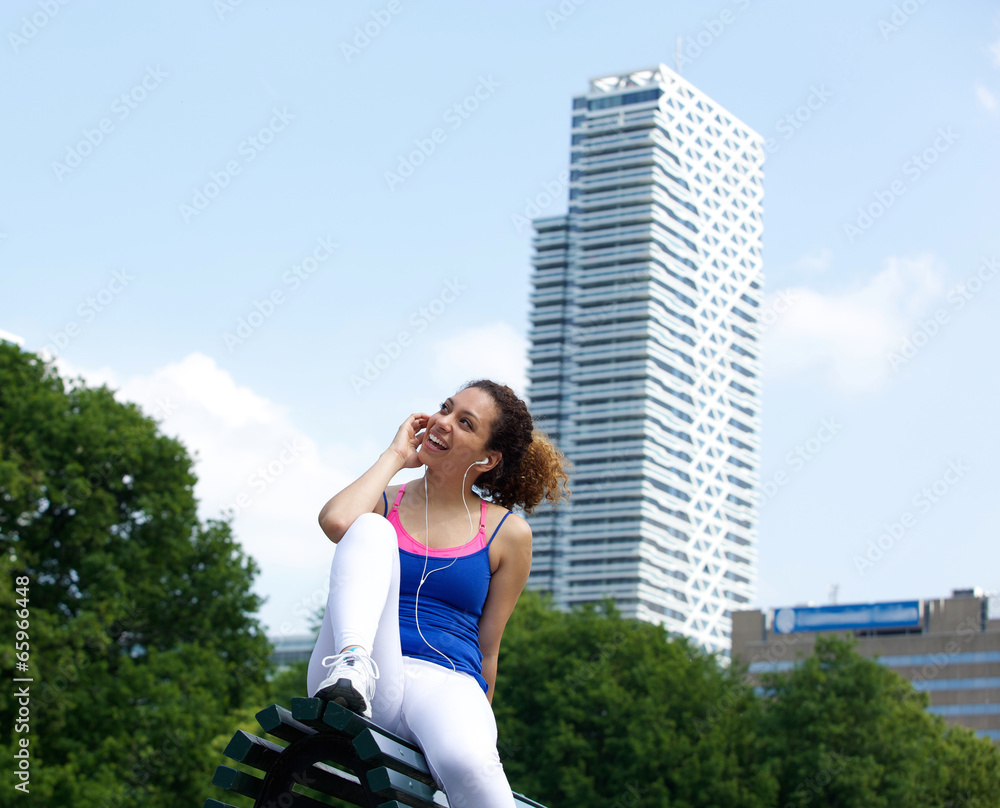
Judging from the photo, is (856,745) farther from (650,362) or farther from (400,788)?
(650,362)

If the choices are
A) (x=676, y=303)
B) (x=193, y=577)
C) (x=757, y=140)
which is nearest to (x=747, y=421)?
(x=676, y=303)

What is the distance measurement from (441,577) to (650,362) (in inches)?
5555

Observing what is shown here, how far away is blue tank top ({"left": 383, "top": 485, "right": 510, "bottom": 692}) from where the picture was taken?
4152mm

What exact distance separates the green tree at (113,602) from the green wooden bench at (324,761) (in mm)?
18366

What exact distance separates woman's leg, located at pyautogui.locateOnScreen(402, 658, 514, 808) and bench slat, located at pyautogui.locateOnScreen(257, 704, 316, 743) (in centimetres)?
38

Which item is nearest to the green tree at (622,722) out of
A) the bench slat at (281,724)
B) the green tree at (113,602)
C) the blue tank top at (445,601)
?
the green tree at (113,602)

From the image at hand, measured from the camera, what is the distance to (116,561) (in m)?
23.4

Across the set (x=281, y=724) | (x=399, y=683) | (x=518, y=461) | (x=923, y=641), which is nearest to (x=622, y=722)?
(x=518, y=461)

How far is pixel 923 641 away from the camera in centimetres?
9312

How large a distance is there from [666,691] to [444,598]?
28.7 m

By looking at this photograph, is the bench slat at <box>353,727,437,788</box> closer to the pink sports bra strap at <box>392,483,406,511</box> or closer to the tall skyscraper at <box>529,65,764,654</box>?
the pink sports bra strap at <box>392,483,406,511</box>

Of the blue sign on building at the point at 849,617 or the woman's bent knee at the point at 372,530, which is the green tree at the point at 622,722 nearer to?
the woman's bent knee at the point at 372,530

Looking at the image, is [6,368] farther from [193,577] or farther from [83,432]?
[193,577]

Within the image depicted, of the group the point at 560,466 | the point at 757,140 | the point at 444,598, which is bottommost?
the point at 444,598
